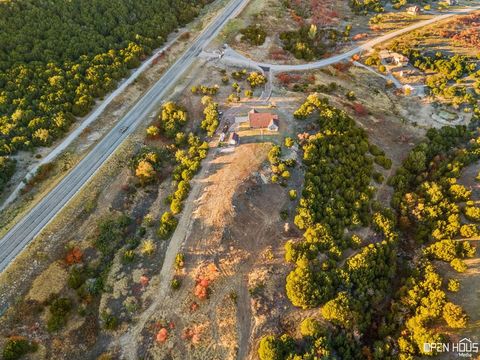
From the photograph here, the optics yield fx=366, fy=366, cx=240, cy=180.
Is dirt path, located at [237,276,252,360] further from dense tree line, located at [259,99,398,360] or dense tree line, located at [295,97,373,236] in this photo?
dense tree line, located at [295,97,373,236]

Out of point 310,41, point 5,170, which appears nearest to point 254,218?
point 5,170

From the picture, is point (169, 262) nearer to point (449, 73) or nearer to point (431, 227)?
point (431, 227)

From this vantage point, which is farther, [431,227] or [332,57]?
[332,57]

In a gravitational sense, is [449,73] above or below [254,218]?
above

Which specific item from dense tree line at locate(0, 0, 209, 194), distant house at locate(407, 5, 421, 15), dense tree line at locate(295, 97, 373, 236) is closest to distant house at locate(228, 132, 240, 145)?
dense tree line at locate(295, 97, 373, 236)

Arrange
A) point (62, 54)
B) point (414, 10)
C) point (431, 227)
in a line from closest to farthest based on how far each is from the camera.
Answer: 1. point (431, 227)
2. point (62, 54)
3. point (414, 10)

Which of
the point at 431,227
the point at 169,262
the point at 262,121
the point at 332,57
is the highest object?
the point at 262,121

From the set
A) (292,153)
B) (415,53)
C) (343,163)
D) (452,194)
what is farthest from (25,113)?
(415,53)

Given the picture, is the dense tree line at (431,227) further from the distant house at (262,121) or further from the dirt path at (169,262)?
the dirt path at (169,262)

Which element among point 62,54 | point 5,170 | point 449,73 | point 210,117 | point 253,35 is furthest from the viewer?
point 253,35
